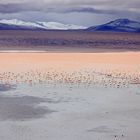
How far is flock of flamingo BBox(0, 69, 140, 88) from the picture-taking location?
16.1 meters

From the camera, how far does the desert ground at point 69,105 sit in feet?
30.0

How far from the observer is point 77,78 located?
680 inches

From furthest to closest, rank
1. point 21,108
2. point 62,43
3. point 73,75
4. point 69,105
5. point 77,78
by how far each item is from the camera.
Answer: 1. point 62,43
2. point 73,75
3. point 77,78
4. point 69,105
5. point 21,108

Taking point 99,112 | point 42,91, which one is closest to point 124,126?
point 99,112

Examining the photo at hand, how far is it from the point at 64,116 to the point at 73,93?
3.27 m

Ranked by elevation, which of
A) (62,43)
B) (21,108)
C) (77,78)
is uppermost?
(62,43)

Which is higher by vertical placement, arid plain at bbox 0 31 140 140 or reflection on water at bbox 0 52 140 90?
reflection on water at bbox 0 52 140 90

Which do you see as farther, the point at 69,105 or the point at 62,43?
the point at 62,43

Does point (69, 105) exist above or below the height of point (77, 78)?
below

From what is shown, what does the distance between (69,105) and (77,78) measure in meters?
5.48

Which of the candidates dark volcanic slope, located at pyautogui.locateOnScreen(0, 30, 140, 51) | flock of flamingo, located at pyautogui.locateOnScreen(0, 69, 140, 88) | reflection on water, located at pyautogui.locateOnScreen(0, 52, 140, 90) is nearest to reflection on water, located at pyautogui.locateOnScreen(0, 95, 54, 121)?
reflection on water, located at pyautogui.locateOnScreen(0, 52, 140, 90)

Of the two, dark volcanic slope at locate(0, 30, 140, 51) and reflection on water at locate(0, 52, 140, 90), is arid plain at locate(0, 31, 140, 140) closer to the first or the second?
reflection on water at locate(0, 52, 140, 90)

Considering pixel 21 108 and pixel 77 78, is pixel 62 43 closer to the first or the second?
pixel 77 78

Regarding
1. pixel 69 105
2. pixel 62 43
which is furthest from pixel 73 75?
pixel 62 43
